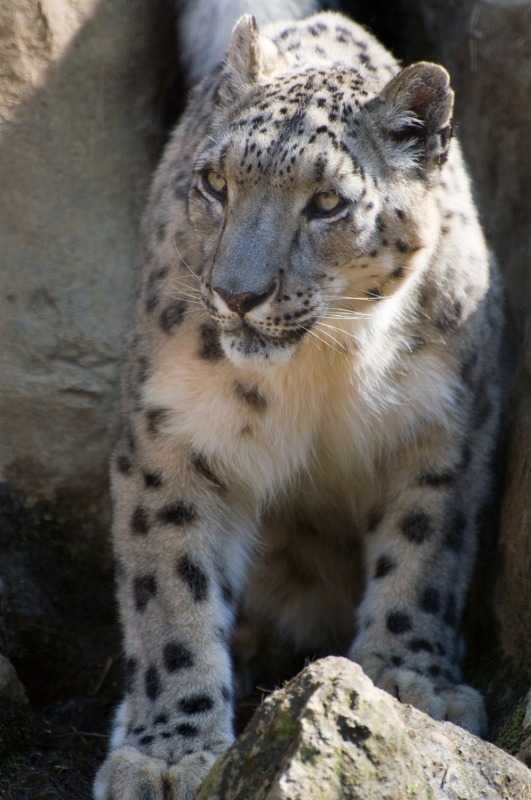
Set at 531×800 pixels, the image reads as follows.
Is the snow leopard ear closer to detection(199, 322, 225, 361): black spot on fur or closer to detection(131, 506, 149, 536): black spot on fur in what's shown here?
detection(199, 322, 225, 361): black spot on fur

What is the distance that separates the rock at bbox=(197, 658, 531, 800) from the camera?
256 cm

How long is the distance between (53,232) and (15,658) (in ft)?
5.74

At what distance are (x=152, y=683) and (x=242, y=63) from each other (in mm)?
1957

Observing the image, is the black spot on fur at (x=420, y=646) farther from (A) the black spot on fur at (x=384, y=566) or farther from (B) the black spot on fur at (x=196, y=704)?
(B) the black spot on fur at (x=196, y=704)

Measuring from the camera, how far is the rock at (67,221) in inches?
203

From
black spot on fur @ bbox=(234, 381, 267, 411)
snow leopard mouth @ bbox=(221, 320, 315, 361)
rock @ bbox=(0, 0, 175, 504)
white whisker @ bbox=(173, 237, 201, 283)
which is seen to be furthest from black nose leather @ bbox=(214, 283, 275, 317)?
rock @ bbox=(0, 0, 175, 504)

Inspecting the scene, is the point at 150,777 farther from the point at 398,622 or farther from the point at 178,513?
the point at 398,622

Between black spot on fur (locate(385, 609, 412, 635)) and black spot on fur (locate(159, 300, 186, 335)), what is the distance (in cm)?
118

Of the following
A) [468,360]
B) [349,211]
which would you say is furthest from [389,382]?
[349,211]

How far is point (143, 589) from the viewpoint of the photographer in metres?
4.11

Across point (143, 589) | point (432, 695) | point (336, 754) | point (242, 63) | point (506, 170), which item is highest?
point (506, 170)

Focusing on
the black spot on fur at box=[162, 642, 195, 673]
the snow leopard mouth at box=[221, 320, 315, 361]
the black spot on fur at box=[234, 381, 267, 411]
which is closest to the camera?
the snow leopard mouth at box=[221, 320, 315, 361]

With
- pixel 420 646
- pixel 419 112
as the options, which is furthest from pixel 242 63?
pixel 420 646

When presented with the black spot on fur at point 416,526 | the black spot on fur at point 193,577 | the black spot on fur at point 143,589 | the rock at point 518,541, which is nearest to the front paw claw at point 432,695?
the rock at point 518,541
